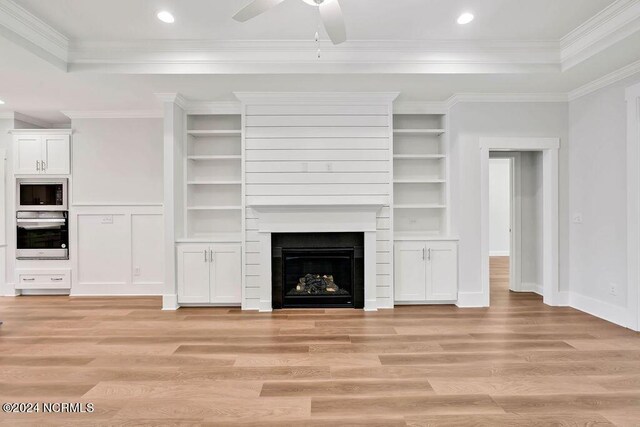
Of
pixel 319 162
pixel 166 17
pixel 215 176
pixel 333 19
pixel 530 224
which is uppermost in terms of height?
pixel 166 17

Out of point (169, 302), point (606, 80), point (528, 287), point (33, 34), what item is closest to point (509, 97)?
point (606, 80)

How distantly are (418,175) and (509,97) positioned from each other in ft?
4.75

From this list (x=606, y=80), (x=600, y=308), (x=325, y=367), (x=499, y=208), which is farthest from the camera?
(x=499, y=208)

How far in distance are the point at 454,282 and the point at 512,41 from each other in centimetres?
279

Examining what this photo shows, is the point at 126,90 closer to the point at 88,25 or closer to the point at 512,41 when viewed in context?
the point at 88,25

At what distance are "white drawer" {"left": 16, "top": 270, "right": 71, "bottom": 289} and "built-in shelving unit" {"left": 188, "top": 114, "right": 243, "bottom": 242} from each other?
6.87ft

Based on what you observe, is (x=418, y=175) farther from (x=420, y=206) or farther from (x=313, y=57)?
(x=313, y=57)

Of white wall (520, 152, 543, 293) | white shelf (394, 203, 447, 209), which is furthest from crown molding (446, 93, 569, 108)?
white shelf (394, 203, 447, 209)

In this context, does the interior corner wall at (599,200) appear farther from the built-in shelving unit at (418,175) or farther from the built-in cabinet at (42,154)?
the built-in cabinet at (42,154)

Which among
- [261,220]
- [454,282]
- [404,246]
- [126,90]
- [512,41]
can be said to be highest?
[512,41]

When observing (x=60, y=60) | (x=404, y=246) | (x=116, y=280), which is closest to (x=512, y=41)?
(x=404, y=246)

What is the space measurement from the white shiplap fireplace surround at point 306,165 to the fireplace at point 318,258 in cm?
15

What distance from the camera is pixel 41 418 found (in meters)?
2.14

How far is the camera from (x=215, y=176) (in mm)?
4969
